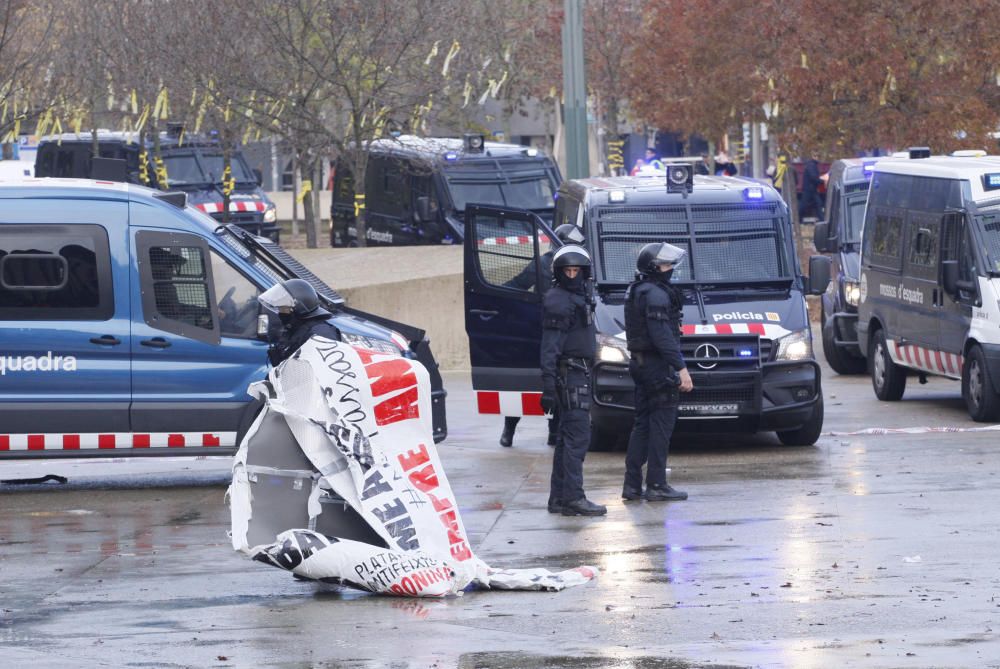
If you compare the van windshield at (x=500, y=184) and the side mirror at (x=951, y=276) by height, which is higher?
the van windshield at (x=500, y=184)

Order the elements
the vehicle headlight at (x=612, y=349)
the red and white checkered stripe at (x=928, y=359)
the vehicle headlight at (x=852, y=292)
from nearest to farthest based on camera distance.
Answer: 1. the vehicle headlight at (x=612, y=349)
2. the red and white checkered stripe at (x=928, y=359)
3. the vehicle headlight at (x=852, y=292)

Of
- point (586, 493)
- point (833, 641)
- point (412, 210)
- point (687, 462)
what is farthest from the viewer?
point (412, 210)

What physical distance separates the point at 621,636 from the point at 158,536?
4040mm

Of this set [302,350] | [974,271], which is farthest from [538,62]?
[302,350]

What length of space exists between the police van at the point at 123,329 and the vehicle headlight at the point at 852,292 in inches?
315

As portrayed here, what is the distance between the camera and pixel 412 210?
27938 millimetres

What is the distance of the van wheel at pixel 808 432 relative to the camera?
46.1ft

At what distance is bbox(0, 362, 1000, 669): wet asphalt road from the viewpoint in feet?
24.7

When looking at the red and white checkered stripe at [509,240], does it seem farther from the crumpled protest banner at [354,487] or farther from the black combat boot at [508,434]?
the crumpled protest banner at [354,487]

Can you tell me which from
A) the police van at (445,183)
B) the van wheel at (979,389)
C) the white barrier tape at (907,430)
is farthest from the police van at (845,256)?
the police van at (445,183)

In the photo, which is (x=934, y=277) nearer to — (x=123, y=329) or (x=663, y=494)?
(x=663, y=494)

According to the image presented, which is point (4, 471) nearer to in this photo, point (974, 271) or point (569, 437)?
point (569, 437)

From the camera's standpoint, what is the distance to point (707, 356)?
1370cm

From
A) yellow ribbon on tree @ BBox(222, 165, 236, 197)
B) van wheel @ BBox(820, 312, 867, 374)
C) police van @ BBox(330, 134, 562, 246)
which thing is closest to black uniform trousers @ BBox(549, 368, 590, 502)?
van wheel @ BBox(820, 312, 867, 374)
